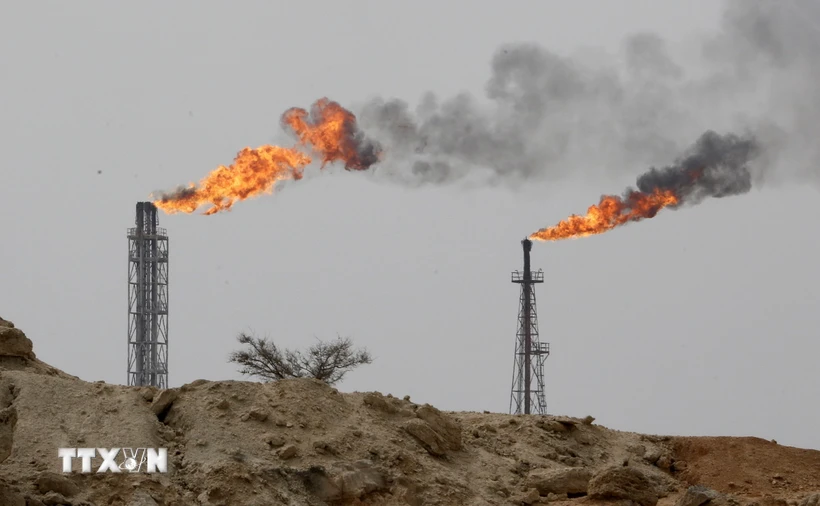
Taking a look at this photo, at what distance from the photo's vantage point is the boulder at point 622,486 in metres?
38.6

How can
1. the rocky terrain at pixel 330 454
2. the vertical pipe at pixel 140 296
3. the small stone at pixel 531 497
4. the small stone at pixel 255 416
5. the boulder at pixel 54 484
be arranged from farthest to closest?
the vertical pipe at pixel 140 296 < the small stone at pixel 255 416 < the small stone at pixel 531 497 < the rocky terrain at pixel 330 454 < the boulder at pixel 54 484

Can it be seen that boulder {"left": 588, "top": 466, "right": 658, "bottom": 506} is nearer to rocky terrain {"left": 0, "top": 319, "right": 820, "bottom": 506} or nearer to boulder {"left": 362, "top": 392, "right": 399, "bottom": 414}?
rocky terrain {"left": 0, "top": 319, "right": 820, "bottom": 506}

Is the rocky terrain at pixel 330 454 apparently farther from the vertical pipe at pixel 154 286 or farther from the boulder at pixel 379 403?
the vertical pipe at pixel 154 286

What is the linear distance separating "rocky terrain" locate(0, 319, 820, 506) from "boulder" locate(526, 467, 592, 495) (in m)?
0.03

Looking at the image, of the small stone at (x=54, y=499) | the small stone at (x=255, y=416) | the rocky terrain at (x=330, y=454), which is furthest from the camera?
the small stone at (x=255, y=416)

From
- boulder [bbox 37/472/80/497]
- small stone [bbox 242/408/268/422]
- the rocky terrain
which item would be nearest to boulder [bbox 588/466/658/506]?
the rocky terrain

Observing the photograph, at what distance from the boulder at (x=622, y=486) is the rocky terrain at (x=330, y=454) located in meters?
0.04

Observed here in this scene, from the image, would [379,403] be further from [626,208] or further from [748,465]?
[626,208]

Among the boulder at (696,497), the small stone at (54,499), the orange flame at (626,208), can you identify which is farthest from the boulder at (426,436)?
the orange flame at (626,208)

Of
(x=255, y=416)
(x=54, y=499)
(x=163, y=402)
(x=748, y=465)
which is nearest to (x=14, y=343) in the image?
(x=163, y=402)

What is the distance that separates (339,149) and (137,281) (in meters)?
16.8

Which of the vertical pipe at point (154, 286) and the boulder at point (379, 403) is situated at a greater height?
the vertical pipe at point (154, 286)

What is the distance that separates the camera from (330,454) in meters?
38.3

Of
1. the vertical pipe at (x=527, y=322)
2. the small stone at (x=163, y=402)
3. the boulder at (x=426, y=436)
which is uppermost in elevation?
the vertical pipe at (x=527, y=322)
